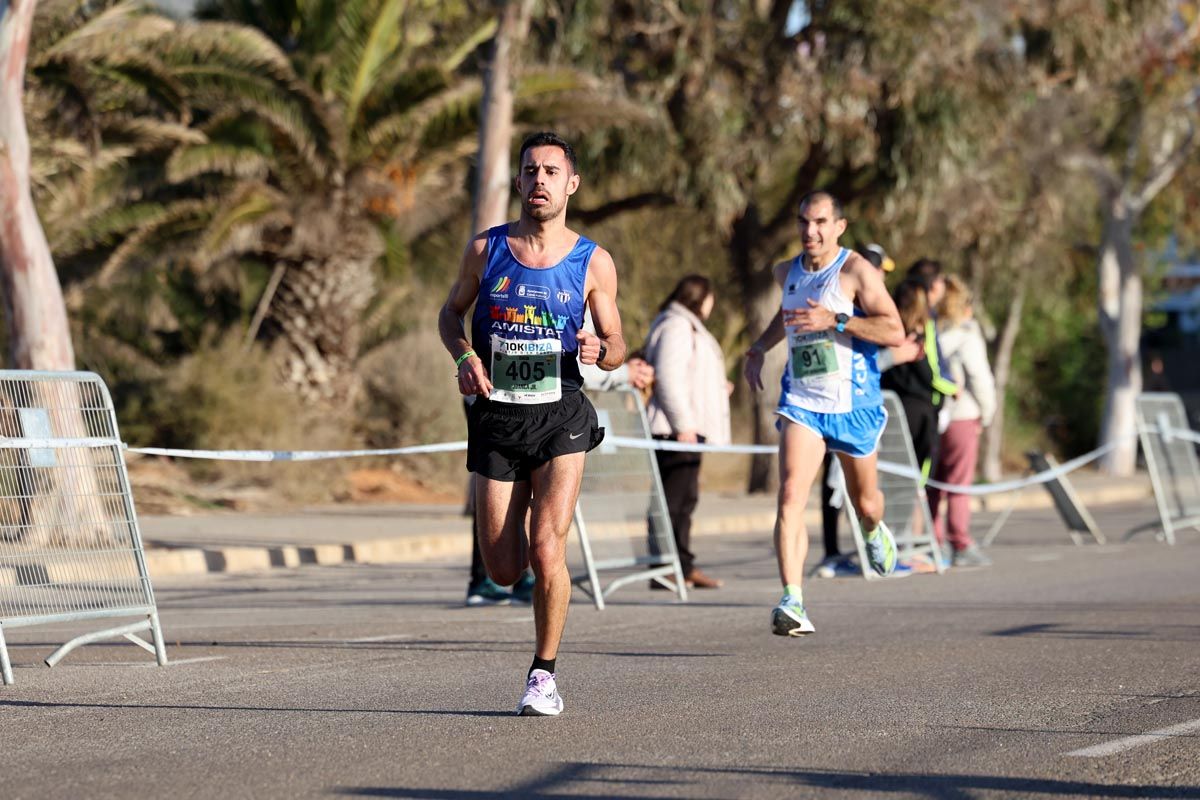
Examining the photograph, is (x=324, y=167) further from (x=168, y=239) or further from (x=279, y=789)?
(x=279, y=789)

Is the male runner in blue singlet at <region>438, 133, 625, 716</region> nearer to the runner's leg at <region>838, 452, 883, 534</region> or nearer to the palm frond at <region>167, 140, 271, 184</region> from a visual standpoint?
the runner's leg at <region>838, 452, 883, 534</region>

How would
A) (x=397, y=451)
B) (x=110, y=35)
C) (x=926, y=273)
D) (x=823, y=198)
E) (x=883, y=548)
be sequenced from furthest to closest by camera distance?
(x=110, y=35) < (x=926, y=273) < (x=397, y=451) < (x=883, y=548) < (x=823, y=198)

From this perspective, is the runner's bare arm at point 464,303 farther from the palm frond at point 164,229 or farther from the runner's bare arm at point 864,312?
the palm frond at point 164,229

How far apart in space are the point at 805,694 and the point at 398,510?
1416cm

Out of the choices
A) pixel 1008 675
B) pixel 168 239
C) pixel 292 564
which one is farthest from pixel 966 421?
pixel 168 239

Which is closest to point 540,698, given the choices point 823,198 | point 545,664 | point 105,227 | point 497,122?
point 545,664

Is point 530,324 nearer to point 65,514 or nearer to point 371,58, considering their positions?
point 65,514

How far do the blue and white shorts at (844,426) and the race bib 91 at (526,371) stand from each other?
105 inches

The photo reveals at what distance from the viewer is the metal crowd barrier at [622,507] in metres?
11.5

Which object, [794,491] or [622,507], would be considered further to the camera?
[622,507]

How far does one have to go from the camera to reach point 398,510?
21219 millimetres

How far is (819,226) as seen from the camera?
9391mm

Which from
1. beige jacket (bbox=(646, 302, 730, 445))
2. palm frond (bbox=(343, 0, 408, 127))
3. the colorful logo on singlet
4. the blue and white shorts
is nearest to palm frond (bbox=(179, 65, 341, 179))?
palm frond (bbox=(343, 0, 408, 127))

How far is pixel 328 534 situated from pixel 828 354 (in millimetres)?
9002
